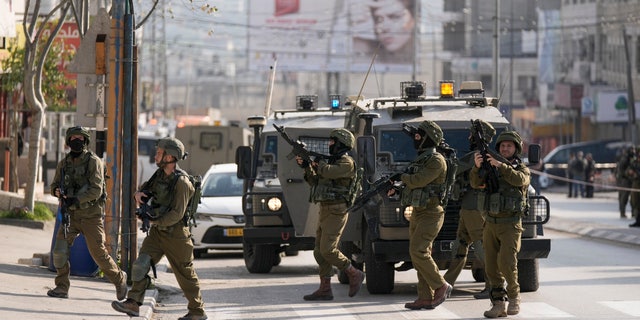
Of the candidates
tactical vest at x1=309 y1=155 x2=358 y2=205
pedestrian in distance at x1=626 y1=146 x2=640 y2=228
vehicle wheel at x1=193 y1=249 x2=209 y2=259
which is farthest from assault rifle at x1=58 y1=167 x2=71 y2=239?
pedestrian in distance at x1=626 y1=146 x2=640 y2=228

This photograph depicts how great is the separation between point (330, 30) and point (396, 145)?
164 feet

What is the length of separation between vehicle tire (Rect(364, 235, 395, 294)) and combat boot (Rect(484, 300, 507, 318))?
2.28m

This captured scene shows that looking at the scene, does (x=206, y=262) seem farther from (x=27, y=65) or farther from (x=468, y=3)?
(x=468, y=3)

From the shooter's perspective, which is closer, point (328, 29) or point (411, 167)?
point (411, 167)

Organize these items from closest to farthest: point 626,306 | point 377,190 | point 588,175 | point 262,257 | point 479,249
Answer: point 626,306, point 377,190, point 479,249, point 262,257, point 588,175

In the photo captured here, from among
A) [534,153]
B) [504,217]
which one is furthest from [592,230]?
[504,217]

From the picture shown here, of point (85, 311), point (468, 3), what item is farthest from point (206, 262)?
point (468, 3)

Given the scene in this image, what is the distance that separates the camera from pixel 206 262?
21.7 meters

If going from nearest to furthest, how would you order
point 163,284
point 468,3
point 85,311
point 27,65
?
point 85,311 < point 163,284 < point 27,65 < point 468,3

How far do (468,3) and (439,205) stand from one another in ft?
351

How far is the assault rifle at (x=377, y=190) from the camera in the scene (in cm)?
1403

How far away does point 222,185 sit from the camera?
2330 centimetres

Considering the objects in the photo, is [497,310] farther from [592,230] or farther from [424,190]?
[592,230]

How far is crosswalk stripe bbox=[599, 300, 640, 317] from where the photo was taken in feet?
44.5
